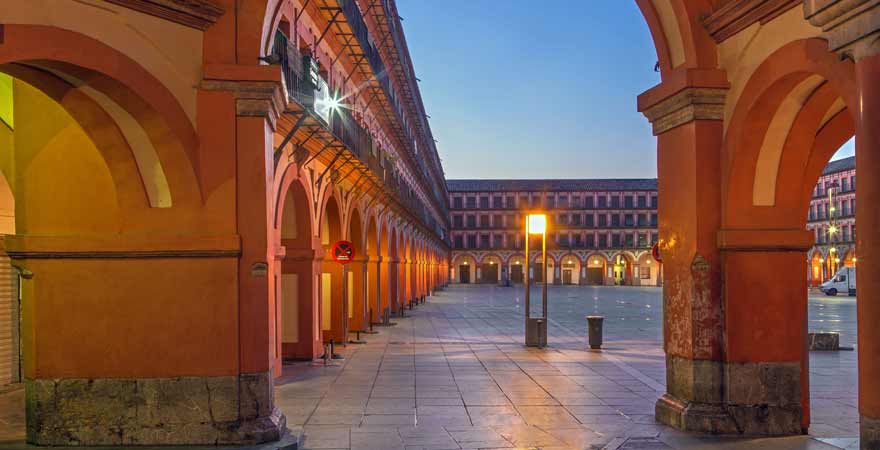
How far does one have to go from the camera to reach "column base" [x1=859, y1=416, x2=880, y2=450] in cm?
608

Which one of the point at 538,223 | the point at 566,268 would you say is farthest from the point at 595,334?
the point at 566,268

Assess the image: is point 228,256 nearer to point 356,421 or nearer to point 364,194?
point 356,421

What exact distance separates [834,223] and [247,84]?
75988mm

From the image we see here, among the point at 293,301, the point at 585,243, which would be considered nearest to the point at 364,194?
the point at 293,301

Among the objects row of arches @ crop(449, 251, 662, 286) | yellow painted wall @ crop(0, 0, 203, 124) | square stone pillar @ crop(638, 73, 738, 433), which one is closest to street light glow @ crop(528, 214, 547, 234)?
square stone pillar @ crop(638, 73, 738, 433)

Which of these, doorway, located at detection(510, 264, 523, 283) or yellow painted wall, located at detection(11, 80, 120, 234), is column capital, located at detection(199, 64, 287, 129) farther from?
doorway, located at detection(510, 264, 523, 283)

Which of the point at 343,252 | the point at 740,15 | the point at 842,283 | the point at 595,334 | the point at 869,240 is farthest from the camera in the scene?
the point at 842,283

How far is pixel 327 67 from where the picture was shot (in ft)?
60.7

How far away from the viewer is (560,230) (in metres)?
99.8

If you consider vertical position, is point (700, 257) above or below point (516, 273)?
above

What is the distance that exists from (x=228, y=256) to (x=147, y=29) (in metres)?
2.60

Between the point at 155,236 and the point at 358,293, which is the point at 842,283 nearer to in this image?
the point at 358,293

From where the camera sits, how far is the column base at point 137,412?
841 centimetres

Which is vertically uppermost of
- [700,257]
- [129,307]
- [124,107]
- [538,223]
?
[124,107]
